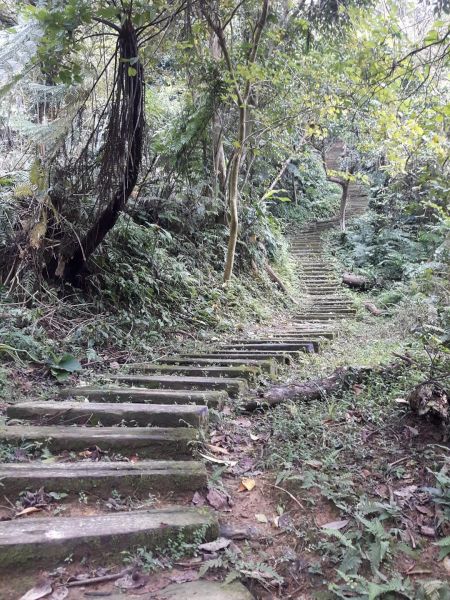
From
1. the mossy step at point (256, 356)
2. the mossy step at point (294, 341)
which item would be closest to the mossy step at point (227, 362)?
the mossy step at point (256, 356)

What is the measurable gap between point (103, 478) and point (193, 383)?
5.25 feet

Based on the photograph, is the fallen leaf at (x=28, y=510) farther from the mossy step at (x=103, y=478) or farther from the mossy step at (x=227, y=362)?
the mossy step at (x=227, y=362)

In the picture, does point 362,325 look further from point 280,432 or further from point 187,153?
point 280,432

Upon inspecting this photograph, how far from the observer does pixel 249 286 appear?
959 centimetres

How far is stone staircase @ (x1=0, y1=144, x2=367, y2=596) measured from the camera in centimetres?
186

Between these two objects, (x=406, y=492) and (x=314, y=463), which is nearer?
(x=406, y=492)

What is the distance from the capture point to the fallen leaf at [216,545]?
6.37ft

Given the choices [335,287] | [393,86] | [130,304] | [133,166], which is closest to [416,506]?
[133,166]

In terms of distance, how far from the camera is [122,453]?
262cm

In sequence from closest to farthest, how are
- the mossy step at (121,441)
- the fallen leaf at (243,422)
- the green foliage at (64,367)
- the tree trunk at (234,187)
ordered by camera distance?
the mossy step at (121,441)
the fallen leaf at (243,422)
the green foliage at (64,367)
the tree trunk at (234,187)

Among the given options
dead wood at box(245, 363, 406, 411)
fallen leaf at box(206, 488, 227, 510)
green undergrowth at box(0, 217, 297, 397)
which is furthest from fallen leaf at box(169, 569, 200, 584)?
green undergrowth at box(0, 217, 297, 397)

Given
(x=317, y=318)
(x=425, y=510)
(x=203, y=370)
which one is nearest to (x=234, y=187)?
(x=317, y=318)

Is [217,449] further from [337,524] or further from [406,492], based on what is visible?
[406,492]

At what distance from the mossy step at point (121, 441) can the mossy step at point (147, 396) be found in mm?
641
